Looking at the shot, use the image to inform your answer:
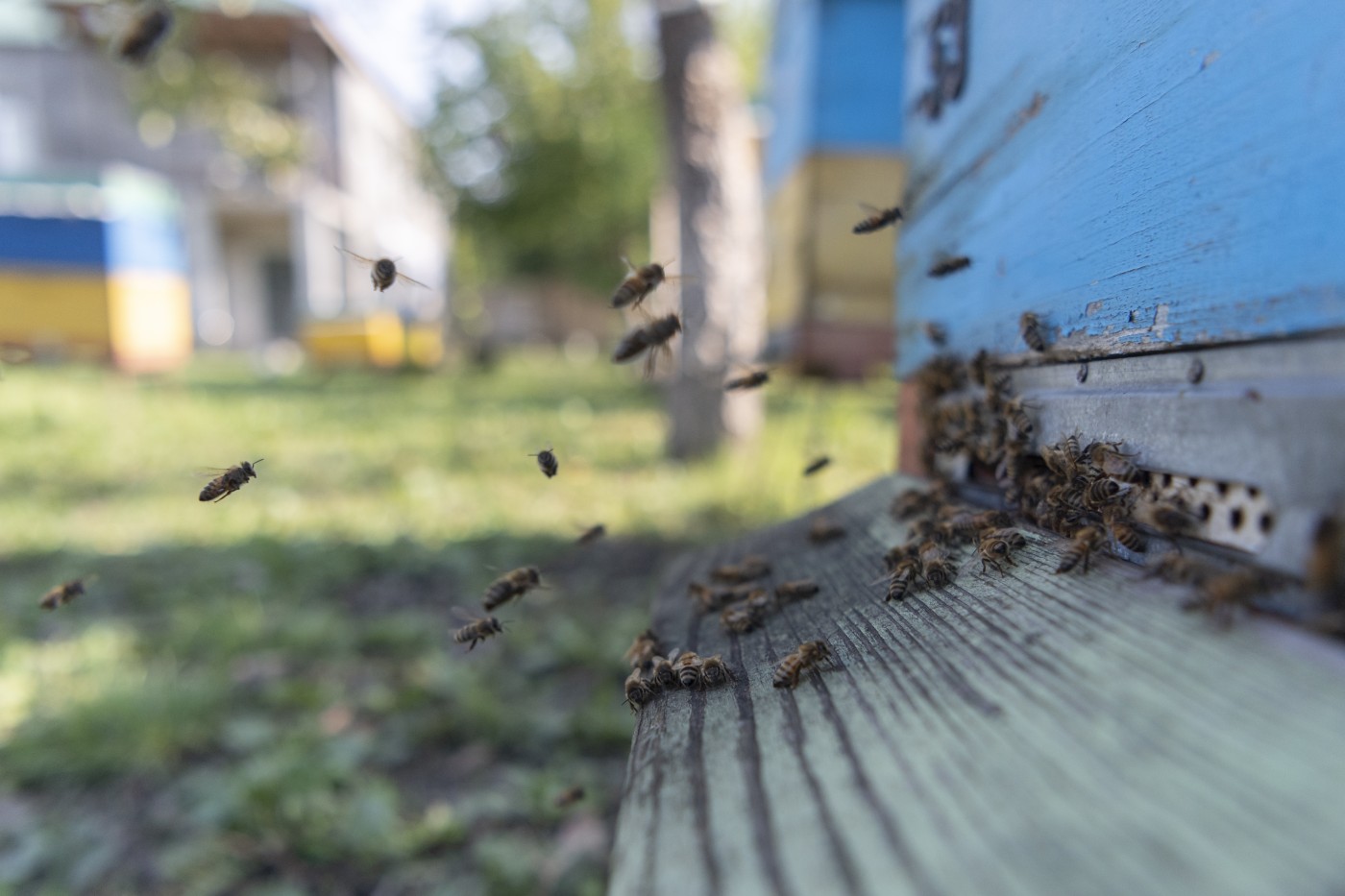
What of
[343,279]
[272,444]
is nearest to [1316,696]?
[272,444]

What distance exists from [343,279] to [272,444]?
15.4 m

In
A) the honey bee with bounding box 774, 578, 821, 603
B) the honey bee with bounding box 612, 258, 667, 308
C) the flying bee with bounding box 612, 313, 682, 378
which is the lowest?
the honey bee with bounding box 774, 578, 821, 603

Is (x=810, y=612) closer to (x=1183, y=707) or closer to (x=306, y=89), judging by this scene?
(x=1183, y=707)

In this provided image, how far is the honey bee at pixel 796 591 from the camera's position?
1120 mm

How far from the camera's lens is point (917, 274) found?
5.48ft

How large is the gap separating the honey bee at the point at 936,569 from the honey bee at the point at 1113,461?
0.62 feet

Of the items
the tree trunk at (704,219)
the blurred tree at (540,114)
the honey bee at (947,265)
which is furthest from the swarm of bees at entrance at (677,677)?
the blurred tree at (540,114)

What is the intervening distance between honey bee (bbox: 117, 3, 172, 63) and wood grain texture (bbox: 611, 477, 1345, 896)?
294cm

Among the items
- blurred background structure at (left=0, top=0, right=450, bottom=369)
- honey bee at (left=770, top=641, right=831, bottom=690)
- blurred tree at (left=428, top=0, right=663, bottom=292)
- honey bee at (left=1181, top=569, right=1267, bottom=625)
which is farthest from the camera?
blurred tree at (left=428, top=0, right=663, bottom=292)

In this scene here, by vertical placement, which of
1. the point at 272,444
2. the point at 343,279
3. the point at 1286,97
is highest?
the point at 343,279

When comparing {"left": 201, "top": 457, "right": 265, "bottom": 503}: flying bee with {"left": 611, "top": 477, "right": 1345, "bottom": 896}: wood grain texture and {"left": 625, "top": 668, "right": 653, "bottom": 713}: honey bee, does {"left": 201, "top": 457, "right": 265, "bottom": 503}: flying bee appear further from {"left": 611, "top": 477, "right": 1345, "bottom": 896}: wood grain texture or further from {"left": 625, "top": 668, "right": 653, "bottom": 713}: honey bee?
{"left": 611, "top": 477, "right": 1345, "bottom": 896}: wood grain texture

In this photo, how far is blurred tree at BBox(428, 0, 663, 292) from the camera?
1688cm

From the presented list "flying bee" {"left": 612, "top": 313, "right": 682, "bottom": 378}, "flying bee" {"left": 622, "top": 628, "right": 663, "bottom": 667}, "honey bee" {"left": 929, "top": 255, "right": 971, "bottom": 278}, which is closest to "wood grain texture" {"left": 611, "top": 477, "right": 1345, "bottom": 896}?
A: "flying bee" {"left": 622, "top": 628, "right": 663, "bottom": 667}

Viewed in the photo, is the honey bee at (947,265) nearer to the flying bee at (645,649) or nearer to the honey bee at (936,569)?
the honey bee at (936,569)
